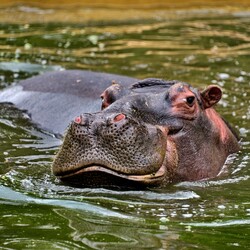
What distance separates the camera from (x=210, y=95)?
20.9 feet

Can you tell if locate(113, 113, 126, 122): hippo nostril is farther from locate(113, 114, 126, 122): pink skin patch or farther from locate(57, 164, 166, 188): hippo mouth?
locate(57, 164, 166, 188): hippo mouth

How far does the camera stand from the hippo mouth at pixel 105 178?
5242mm

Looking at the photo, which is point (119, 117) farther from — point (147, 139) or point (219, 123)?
point (219, 123)

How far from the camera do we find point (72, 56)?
12.6 meters

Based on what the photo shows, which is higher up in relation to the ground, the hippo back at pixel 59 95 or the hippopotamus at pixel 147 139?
the hippopotamus at pixel 147 139

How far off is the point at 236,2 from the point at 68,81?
1245cm

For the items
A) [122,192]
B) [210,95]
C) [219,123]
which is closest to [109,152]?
[122,192]

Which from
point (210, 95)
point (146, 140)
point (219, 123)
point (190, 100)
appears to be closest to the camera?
point (146, 140)

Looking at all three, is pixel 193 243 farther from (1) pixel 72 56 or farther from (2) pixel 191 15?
(2) pixel 191 15

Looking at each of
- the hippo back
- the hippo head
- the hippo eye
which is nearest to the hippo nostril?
the hippo head

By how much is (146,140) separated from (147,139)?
0.07 ft

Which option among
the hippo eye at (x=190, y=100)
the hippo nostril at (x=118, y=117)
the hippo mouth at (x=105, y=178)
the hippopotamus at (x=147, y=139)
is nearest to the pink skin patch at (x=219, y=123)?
the hippopotamus at (x=147, y=139)

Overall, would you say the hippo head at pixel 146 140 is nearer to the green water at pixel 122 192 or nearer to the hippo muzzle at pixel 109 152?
the hippo muzzle at pixel 109 152

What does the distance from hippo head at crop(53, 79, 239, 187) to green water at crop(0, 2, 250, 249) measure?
0.38 feet
